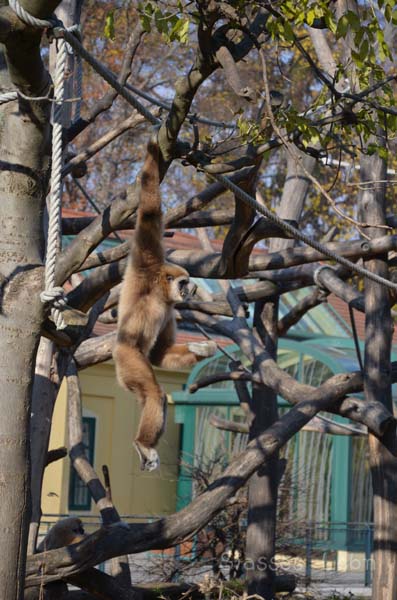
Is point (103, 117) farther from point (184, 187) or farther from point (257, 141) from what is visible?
point (257, 141)

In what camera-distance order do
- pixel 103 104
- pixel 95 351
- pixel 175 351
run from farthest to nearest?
pixel 95 351
pixel 103 104
pixel 175 351

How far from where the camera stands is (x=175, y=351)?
5.95m

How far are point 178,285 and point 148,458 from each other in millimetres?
1076

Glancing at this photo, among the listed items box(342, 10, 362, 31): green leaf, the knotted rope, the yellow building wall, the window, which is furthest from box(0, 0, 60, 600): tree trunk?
the window

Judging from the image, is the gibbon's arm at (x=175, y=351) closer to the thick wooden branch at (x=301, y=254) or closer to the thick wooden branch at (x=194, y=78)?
the thick wooden branch at (x=301, y=254)

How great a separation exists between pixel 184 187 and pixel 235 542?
18474mm

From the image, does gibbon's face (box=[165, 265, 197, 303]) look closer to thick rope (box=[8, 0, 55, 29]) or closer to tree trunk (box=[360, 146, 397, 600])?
thick rope (box=[8, 0, 55, 29])

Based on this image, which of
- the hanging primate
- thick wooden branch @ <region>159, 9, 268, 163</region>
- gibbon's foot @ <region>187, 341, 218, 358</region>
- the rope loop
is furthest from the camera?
the rope loop

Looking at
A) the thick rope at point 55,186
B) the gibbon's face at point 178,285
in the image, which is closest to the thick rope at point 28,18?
the thick rope at point 55,186

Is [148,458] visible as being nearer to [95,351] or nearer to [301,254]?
[301,254]

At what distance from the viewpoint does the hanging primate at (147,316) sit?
5.32 metres

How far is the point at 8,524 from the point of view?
4.25m


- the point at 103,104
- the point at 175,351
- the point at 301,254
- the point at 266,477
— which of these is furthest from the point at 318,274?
the point at 103,104

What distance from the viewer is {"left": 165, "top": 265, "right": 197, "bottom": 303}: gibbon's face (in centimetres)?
561
